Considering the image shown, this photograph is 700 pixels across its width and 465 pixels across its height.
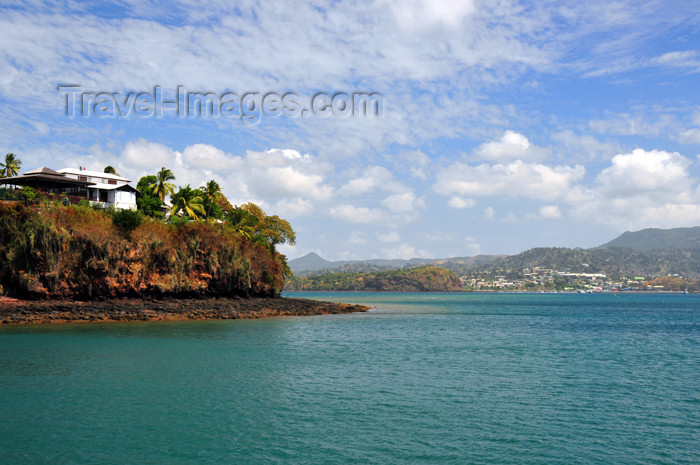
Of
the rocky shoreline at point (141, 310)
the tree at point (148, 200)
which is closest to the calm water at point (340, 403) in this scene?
the rocky shoreline at point (141, 310)

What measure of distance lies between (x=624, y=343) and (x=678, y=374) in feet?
53.1

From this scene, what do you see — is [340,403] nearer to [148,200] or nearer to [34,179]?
[34,179]

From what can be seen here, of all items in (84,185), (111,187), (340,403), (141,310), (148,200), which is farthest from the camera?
(148,200)

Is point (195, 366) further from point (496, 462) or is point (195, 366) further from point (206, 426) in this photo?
point (496, 462)

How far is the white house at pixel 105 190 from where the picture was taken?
2876 inches

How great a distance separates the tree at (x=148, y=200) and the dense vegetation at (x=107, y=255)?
23.5ft

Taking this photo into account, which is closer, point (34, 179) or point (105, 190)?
point (34, 179)

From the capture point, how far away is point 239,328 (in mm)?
52750

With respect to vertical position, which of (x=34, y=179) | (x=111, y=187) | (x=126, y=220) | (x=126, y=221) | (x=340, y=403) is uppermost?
(x=111, y=187)

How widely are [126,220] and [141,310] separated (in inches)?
471

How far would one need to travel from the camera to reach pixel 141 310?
2383 inches

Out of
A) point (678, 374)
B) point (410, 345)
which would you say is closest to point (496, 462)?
point (678, 374)

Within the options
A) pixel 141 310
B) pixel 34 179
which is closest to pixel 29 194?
pixel 34 179

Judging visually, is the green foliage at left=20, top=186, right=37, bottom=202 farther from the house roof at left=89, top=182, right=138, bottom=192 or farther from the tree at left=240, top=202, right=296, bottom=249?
the tree at left=240, top=202, right=296, bottom=249
